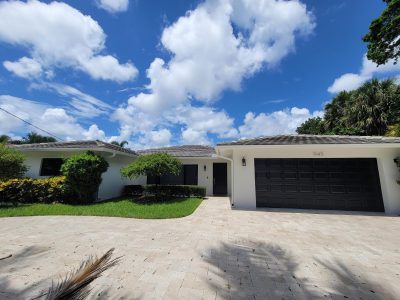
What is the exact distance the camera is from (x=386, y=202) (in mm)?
8672

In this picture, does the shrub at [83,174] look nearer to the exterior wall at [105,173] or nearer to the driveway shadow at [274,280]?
the exterior wall at [105,173]

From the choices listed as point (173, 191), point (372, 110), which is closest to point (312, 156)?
point (173, 191)

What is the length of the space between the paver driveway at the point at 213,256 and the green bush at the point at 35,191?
3412mm

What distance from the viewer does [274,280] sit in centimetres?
321

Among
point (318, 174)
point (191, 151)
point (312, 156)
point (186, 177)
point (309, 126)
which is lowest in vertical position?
point (186, 177)

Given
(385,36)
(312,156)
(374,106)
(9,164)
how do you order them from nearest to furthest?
(312,156), (9,164), (385,36), (374,106)

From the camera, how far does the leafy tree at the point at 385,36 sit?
34.4 feet

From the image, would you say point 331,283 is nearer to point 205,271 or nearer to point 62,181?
point 205,271

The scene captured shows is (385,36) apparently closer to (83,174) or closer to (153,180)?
(153,180)

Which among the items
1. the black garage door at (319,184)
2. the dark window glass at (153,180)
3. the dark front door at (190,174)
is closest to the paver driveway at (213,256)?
the black garage door at (319,184)

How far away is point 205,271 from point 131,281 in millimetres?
1280

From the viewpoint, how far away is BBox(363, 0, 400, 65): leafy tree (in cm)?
1050

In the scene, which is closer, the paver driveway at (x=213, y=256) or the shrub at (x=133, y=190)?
the paver driveway at (x=213, y=256)

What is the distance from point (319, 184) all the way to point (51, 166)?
16.3 m
